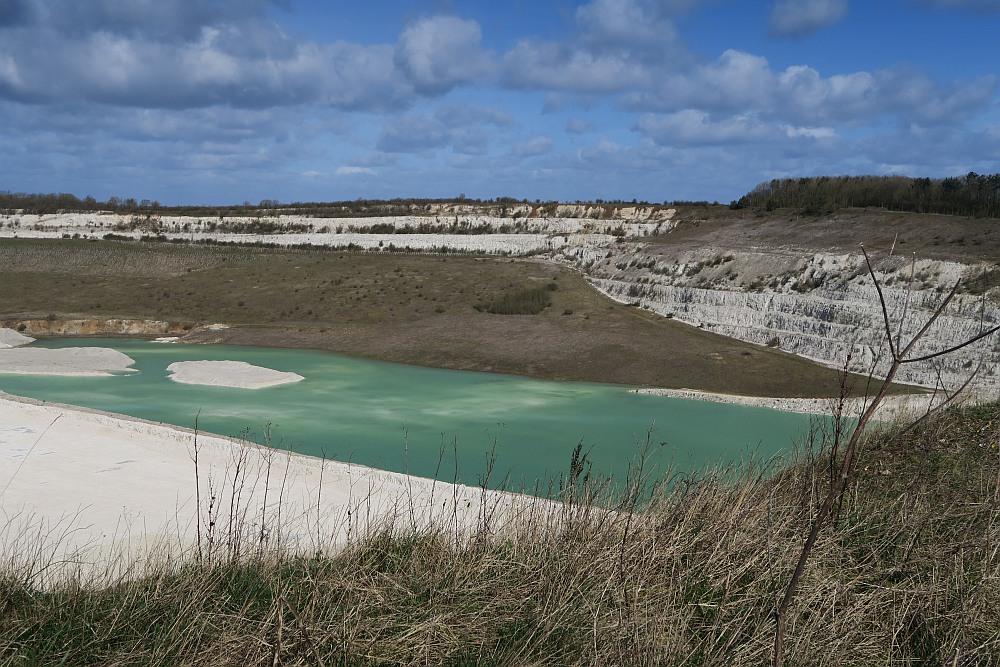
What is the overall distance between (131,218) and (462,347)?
34.7 m

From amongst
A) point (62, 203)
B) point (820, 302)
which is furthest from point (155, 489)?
point (62, 203)

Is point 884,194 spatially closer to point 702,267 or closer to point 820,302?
point 702,267

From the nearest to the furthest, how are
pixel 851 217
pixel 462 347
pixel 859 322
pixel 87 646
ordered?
pixel 87 646
pixel 859 322
pixel 462 347
pixel 851 217

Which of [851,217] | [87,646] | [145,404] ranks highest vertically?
[851,217]

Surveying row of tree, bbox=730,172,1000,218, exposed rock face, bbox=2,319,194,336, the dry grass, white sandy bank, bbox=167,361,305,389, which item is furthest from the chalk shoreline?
exposed rock face, bbox=2,319,194,336

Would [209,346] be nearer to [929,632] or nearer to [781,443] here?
[781,443]

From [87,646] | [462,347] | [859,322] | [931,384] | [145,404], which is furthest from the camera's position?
[462,347]

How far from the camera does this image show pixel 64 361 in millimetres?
19734

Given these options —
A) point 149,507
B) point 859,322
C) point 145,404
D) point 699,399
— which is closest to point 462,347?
point 699,399

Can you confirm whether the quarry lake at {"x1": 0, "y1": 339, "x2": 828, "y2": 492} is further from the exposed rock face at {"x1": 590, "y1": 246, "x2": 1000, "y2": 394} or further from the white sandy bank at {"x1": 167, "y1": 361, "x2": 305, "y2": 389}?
the exposed rock face at {"x1": 590, "y1": 246, "x2": 1000, "y2": 394}

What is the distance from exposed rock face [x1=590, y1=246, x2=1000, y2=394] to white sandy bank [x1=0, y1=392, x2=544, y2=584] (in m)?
11.0

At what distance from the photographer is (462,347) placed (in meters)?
22.6

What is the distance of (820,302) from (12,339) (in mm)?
23749

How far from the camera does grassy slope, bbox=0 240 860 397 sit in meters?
20.3
